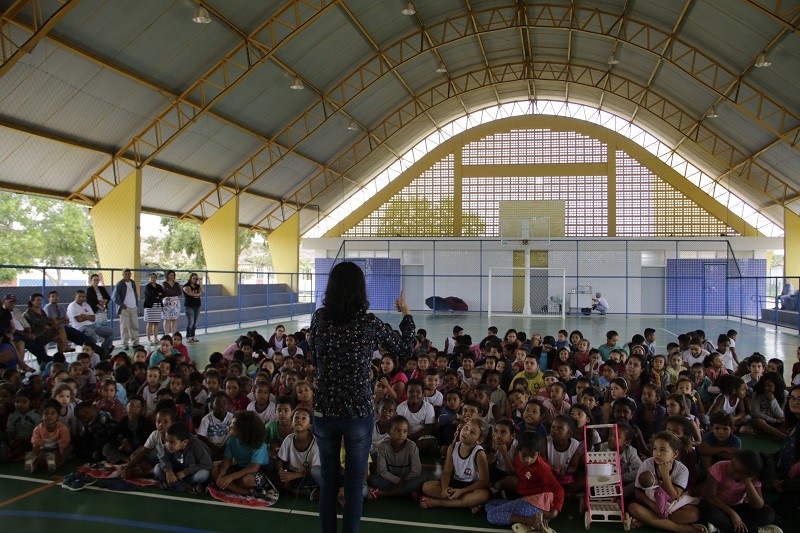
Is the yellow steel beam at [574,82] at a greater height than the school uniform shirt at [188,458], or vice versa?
the yellow steel beam at [574,82]

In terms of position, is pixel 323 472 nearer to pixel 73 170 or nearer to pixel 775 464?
pixel 775 464

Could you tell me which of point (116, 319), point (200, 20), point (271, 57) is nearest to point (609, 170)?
point (271, 57)

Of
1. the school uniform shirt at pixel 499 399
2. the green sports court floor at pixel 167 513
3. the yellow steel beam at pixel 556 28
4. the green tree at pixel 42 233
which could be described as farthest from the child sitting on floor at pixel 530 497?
the green tree at pixel 42 233

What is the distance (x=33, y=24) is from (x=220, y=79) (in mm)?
5371

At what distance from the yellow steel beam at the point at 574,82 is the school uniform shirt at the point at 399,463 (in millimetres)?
18911

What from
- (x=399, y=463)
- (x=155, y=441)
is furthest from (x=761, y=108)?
(x=155, y=441)

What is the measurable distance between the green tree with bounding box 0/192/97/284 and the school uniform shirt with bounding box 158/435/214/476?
Answer: 3263 cm

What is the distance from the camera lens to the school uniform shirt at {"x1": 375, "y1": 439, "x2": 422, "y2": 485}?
15.9ft

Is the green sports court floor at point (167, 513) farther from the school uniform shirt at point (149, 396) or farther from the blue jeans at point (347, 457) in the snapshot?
the blue jeans at point (347, 457)

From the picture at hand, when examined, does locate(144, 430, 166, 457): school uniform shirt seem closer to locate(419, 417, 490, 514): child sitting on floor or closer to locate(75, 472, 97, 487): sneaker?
locate(75, 472, 97, 487): sneaker

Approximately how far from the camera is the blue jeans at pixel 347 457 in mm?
3143

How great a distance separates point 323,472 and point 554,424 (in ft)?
7.37

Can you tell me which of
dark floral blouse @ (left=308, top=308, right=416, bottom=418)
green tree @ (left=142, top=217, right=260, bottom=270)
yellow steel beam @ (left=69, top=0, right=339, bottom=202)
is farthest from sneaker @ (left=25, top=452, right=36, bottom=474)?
green tree @ (left=142, top=217, right=260, bottom=270)

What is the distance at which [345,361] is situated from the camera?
127 inches
